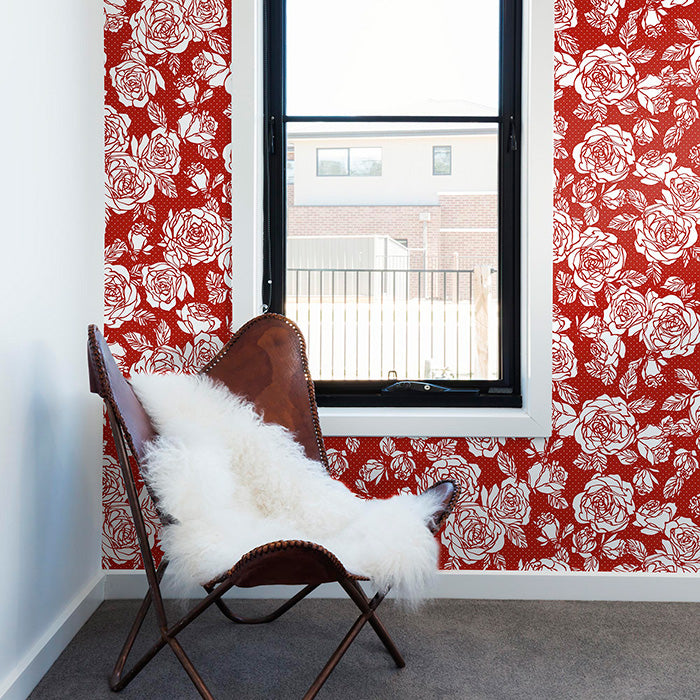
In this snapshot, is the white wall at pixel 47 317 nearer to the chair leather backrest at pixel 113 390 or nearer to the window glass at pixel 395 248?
the chair leather backrest at pixel 113 390

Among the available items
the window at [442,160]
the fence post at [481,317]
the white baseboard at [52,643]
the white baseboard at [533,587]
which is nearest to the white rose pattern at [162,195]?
the white baseboard at [52,643]

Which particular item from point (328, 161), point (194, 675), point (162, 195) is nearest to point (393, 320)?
point (328, 161)

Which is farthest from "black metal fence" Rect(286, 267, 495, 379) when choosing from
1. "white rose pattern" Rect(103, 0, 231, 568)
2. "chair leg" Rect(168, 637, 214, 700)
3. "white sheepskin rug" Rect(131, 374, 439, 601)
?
"chair leg" Rect(168, 637, 214, 700)

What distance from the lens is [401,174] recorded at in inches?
97.5

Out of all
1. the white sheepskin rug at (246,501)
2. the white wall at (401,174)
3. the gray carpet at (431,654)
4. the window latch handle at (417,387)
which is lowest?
the gray carpet at (431,654)

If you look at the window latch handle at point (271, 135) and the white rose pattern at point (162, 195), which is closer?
the white rose pattern at point (162, 195)

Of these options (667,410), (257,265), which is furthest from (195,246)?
(667,410)

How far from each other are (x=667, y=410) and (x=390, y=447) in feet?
3.14

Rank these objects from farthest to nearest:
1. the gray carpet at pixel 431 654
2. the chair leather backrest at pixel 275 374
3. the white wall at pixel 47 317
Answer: the chair leather backrest at pixel 275 374
the gray carpet at pixel 431 654
the white wall at pixel 47 317

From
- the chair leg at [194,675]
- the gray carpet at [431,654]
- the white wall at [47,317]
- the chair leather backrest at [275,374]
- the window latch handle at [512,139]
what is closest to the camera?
the chair leg at [194,675]

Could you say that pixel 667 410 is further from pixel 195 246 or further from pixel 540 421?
pixel 195 246

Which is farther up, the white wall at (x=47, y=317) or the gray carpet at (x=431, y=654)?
the white wall at (x=47, y=317)

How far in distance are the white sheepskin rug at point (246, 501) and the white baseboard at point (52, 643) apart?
0.50 m

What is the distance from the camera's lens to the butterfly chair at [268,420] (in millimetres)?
1413
